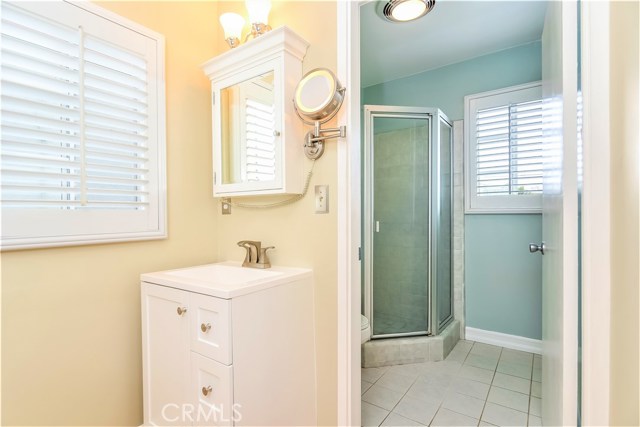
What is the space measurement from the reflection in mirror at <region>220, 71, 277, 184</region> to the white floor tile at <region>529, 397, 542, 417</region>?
1.89 m

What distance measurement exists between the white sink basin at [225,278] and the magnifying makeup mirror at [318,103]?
1.83ft

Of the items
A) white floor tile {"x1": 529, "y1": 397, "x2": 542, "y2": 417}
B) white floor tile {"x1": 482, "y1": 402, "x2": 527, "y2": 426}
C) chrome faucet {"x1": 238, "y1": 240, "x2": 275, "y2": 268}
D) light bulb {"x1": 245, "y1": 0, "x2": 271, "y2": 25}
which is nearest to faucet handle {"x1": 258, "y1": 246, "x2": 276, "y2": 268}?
chrome faucet {"x1": 238, "y1": 240, "x2": 275, "y2": 268}

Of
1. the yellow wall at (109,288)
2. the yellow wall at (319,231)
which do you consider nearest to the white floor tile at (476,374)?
the yellow wall at (319,231)

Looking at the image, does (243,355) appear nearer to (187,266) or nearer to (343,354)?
(343,354)

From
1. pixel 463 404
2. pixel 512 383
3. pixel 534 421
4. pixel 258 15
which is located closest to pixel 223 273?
pixel 258 15

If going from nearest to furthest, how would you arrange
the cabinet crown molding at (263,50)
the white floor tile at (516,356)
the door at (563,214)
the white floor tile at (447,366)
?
1. the door at (563,214)
2. the cabinet crown molding at (263,50)
3. the white floor tile at (447,366)
4. the white floor tile at (516,356)

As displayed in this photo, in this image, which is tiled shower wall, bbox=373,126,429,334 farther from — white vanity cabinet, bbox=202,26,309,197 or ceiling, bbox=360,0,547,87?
white vanity cabinet, bbox=202,26,309,197

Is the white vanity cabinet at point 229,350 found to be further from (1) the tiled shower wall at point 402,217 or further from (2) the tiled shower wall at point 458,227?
(2) the tiled shower wall at point 458,227

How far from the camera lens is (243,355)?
1.06 m

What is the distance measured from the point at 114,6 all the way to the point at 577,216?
2011 mm


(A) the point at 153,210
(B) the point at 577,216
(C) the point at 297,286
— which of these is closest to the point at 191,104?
(A) the point at 153,210

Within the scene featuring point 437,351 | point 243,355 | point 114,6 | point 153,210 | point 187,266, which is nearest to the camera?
point 243,355

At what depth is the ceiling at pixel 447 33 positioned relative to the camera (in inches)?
77.2

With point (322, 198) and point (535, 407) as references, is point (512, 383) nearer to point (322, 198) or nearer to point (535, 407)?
point (535, 407)
